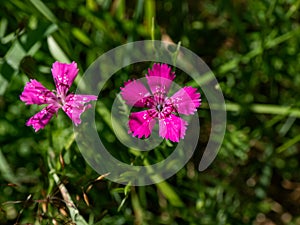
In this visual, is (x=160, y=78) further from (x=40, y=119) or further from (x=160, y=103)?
(x=40, y=119)

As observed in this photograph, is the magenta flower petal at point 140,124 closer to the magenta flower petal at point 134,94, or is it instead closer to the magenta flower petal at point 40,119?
the magenta flower petal at point 134,94

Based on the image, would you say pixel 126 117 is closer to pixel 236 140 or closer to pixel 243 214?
pixel 236 140

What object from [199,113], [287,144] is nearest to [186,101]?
[199,113]

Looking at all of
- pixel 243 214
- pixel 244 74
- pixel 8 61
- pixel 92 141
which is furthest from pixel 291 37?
pixel 8 61

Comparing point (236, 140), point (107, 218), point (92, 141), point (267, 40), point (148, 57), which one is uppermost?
point (267, 40)

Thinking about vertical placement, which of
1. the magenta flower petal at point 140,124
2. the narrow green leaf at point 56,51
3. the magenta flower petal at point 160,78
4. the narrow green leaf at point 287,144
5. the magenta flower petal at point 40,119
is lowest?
the magenta flower petal at point 40,119

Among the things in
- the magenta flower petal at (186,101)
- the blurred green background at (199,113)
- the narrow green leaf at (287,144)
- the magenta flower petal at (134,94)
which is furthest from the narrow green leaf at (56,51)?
the narrow green leaf at (287,144)

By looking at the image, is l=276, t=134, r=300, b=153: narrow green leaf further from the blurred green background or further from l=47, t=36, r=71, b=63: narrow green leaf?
l=47, t=36, r=71, b=63: narrow green leaf

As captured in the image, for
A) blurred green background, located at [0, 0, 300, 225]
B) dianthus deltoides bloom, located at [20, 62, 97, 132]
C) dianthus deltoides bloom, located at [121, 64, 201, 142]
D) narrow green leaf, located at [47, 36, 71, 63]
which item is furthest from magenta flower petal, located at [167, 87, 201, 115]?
narrow green leaf, located at [47, 36, 71, 63]
